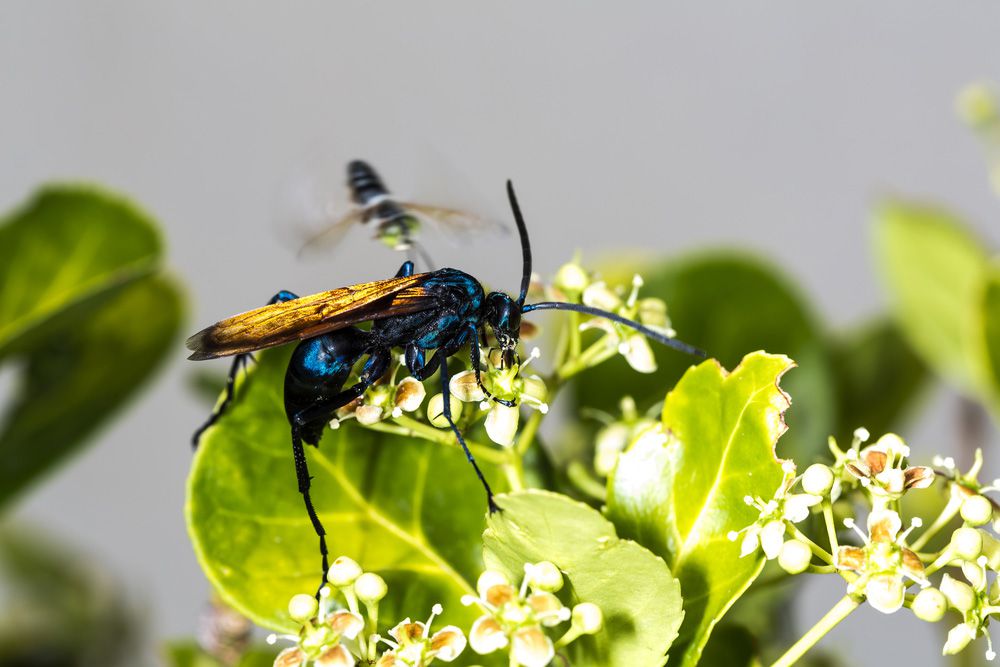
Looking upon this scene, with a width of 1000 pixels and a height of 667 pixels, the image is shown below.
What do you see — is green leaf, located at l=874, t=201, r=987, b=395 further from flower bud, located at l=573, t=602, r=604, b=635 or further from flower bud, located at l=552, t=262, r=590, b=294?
flower bud, located at l=573, t=602, r=604, b=635

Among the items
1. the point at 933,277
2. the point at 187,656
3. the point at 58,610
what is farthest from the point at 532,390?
the point at 58,610

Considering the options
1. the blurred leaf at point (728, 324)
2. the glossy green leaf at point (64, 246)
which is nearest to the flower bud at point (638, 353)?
the blurred leaf at point (728, 324)

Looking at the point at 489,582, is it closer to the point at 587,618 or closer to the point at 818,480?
the point at 587,618

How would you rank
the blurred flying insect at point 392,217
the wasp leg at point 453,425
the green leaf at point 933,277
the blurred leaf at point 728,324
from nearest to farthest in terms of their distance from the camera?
the wasp leg at point 453,425
the blurred flying insect at point 392,217
the blurred leaf at point 728,324
the green leaf at point 933,277

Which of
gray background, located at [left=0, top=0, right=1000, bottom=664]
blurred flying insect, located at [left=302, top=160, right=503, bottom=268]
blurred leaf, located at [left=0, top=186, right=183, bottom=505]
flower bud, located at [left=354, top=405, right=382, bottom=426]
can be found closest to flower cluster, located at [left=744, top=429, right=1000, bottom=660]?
flower bud, located at [left=354, top=405, right=382, bottom=426]

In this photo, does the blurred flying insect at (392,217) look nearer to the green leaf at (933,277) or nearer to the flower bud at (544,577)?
the flower bud at (544,577)

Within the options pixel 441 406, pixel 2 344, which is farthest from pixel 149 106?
pixel 441 406
